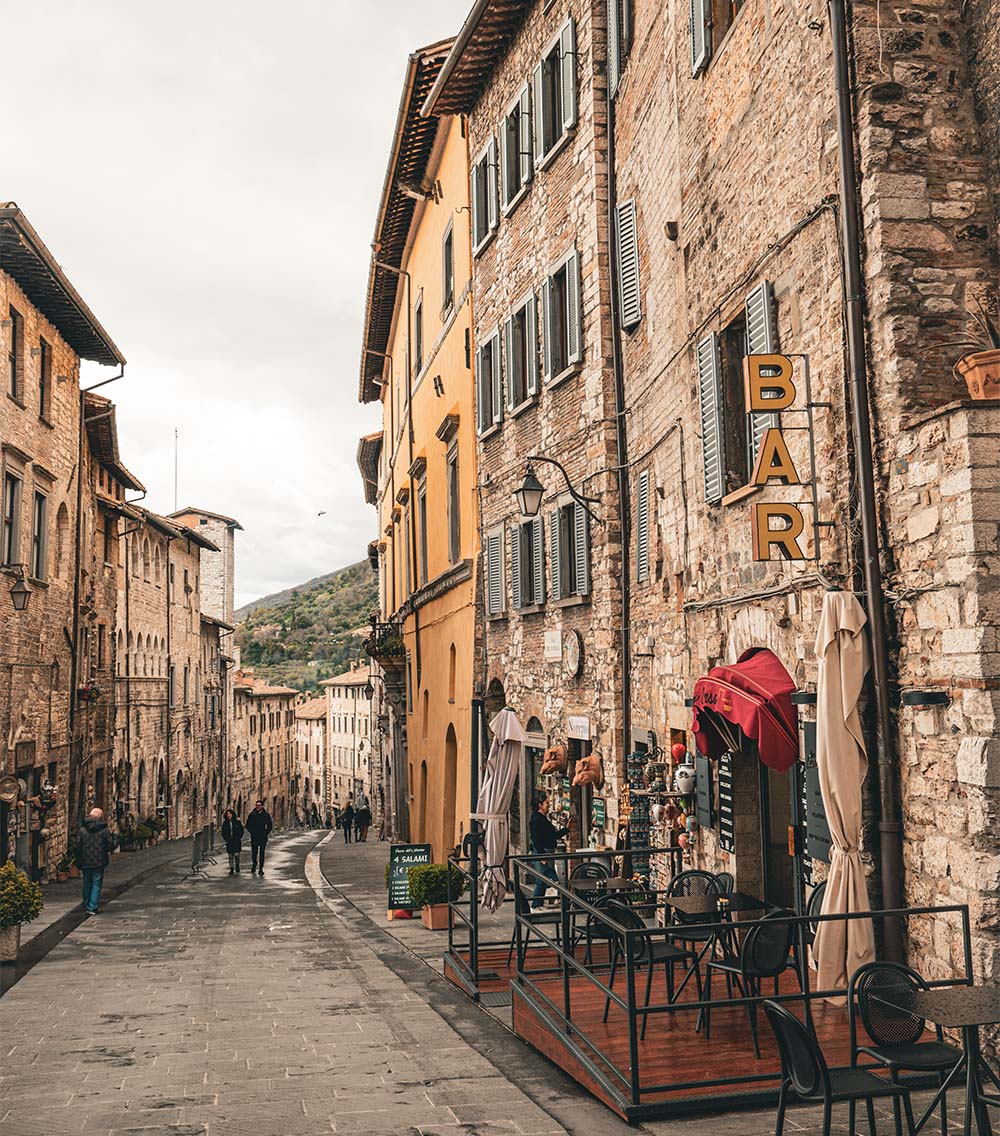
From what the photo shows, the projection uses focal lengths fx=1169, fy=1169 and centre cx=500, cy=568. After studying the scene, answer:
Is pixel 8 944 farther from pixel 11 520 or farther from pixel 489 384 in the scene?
pixel 489 384

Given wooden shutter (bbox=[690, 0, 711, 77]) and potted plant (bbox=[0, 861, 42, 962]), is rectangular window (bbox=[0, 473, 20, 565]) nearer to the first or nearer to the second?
potted plant (bbox=[0, 861, 42, 962])

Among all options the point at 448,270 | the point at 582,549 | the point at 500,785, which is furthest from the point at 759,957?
the point at 448,270

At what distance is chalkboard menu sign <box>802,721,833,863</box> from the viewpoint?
8.37 meters

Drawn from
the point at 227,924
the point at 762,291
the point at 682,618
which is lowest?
the point at 227,924

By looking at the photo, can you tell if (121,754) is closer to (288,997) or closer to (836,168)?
(288,997)

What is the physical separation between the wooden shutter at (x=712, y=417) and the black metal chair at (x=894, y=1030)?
5508 millimetres

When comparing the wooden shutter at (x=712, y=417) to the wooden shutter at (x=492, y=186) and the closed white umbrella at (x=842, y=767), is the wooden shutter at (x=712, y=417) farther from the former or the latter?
the wooden shutter at (x=492, y=186)

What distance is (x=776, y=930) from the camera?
23.9 ft

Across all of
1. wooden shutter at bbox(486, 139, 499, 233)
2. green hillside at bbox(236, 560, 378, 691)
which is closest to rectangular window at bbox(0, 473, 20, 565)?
wooden shutter at bbox(486, 139, 499, 233)

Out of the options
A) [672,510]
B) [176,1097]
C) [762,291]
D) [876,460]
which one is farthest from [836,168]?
[176,1097]

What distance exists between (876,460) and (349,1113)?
5.41 metres

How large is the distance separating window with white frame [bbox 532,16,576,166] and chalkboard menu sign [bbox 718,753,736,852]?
368 inches

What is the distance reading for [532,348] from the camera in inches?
699

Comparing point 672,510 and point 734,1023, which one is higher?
point 672,510
